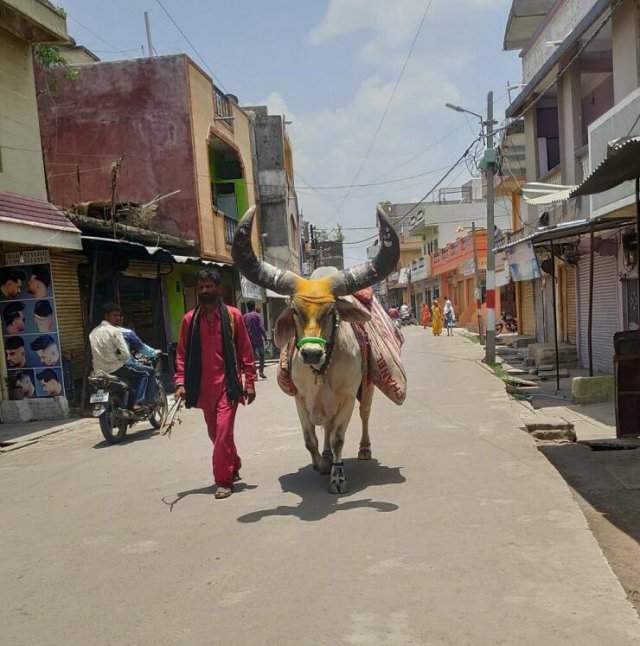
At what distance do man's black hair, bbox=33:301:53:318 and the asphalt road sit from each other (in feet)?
13.9

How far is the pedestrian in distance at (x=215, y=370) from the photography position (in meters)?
5.51

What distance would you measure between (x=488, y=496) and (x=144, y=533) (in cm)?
266

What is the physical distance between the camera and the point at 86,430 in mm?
10016

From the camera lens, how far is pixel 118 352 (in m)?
8.61

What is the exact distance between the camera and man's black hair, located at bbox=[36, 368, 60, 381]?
1099 centimetres

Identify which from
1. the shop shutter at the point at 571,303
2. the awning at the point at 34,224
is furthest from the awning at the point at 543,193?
the awning at the point at 34,224

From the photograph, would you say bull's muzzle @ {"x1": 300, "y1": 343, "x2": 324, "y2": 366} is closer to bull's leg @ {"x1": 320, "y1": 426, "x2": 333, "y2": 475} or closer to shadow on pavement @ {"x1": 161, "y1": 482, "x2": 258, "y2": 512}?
bull's leg @ {"x1": 320, "y1": 426, "x2": 333, "y2": 475}

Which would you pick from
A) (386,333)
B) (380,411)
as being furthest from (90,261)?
(386,333)

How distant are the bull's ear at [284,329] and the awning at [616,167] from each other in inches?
119

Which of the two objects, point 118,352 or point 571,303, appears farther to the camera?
point 571,303

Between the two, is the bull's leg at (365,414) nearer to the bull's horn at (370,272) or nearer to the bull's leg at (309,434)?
the bull's leg at (309,434)

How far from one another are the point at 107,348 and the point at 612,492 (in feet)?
20.8

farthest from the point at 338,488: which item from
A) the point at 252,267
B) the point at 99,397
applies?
the point at 99,397

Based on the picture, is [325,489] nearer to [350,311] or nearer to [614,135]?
[350,311]
